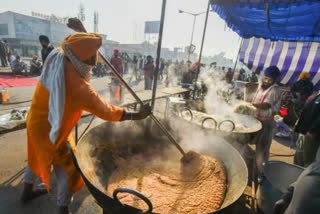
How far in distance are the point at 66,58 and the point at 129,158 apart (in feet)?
5.34

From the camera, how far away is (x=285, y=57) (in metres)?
7.86

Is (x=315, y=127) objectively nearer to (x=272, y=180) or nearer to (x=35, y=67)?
(x=272, y=180)

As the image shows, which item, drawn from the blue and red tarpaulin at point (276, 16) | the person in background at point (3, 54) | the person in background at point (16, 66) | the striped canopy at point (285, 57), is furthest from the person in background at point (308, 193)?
the person in background at point (3, 54)

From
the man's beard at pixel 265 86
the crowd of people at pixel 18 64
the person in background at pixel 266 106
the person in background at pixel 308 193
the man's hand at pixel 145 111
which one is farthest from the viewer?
the crowd of people at pixel 18 64

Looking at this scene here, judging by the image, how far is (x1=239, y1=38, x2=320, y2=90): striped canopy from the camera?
7.14 meters

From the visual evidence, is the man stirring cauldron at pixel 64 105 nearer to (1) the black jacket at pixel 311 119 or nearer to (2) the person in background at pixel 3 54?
(1) the black jacket at pixel 311 119

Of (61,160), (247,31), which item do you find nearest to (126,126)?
(61,160)

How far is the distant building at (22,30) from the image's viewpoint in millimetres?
28156

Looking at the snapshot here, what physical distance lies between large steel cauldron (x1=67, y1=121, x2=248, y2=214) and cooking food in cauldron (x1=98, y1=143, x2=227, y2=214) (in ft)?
0.33

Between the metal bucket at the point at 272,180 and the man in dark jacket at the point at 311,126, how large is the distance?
1.63 feet

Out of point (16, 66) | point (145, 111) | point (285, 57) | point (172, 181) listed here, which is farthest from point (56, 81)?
point (16, 66)

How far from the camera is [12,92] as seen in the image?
23.8 ft

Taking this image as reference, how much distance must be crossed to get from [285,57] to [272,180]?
7513 millimetres

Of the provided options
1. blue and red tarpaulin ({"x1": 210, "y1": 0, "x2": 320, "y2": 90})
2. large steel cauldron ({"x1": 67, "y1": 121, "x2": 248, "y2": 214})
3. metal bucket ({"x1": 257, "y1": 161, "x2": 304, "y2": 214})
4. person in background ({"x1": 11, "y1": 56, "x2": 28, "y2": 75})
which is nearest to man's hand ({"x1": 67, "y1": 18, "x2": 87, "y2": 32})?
large steel cauldron ({"x1": 67, "y1": 121, "x2": 248, "y2": 214})
